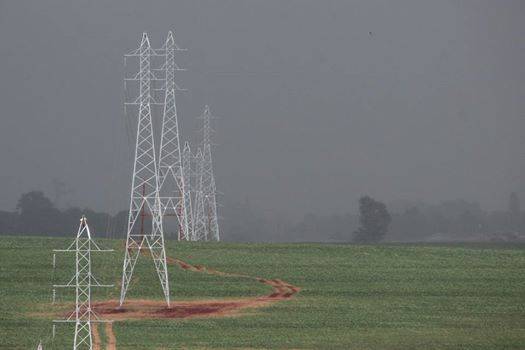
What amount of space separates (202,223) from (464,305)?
43215mm

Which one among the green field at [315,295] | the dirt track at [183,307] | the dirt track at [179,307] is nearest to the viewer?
the green field at [315,295]

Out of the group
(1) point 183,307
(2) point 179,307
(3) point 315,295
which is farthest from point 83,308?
(3) point 315,295

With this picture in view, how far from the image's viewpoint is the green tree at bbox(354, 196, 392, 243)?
144 m

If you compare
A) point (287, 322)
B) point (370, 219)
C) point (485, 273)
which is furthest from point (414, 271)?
point (370, 219)

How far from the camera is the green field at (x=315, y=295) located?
42.9 m

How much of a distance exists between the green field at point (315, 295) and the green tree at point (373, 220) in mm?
61573

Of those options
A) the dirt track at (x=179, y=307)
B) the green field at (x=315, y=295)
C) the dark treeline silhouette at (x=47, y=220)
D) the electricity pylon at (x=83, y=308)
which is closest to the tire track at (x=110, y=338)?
the dirt track at (x=179, y=307)

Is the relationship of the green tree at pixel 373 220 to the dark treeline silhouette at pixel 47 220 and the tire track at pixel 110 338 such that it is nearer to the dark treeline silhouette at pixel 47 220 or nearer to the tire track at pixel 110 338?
the dark treeline silhouette at pixel 47 220

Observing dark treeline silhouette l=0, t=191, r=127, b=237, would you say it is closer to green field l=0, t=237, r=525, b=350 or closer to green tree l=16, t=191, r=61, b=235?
green tree l=16, t=191, r=61, b=235

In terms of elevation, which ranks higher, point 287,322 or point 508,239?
point 508,239

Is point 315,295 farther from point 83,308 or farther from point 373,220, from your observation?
point 373,220

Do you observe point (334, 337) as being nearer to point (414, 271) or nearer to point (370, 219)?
point (414, 271)

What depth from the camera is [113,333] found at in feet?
142

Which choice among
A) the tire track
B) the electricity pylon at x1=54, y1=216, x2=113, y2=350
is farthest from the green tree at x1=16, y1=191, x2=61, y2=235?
the tire track
